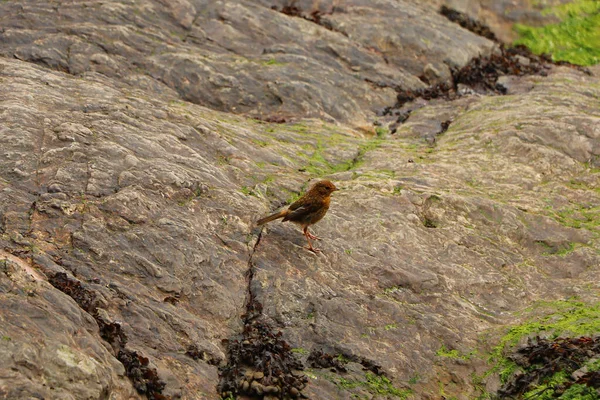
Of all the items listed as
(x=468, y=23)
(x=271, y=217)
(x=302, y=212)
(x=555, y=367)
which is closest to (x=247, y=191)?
(x=271, y=217)

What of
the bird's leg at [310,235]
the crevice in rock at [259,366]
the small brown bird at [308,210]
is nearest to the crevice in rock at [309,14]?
the small brown bird at [308,210]

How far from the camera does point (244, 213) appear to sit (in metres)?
11.4

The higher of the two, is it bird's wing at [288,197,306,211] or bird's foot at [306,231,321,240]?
bird's wing at [288,197,306,211]

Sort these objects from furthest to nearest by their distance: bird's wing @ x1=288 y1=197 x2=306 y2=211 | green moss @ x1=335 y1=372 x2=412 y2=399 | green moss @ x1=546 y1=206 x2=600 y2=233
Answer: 1. green moss @ x1=546 y1=206 x2=600 y2=233
2. bird's wing @ x1=288 y1=197 x2=306 y2=211
3. green moss @ x1=335 y1=372 x2=412 y2=399

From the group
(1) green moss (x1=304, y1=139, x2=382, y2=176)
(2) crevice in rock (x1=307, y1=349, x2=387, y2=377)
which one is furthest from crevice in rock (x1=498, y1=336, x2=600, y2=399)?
(1) green moss (x1=304, y1=139, x2=382, y2=176)

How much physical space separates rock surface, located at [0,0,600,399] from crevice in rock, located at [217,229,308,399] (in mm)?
40

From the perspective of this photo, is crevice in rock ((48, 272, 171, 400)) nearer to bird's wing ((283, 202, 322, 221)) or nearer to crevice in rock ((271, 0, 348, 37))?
bird's wing ((283, 202, 322, 221))

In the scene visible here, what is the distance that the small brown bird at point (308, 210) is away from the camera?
11.0 metres

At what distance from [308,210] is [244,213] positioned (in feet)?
3.72

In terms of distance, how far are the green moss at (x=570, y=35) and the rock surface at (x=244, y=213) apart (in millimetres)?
6173

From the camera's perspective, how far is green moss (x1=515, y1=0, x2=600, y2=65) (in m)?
24.8

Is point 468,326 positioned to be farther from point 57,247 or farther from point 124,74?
point 124,74

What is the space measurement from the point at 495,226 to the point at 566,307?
237 centimetres

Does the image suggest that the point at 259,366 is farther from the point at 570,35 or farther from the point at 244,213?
the point at 570,35
